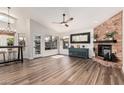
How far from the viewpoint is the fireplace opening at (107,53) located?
18.9 feet

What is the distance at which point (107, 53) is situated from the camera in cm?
641

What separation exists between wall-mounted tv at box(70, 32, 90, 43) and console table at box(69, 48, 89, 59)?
0.78m

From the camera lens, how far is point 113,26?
5.90 meters

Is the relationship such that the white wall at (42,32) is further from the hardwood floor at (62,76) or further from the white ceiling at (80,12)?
the hardwood floor at (62,76)

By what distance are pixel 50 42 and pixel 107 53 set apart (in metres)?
5.89

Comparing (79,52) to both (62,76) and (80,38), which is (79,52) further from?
(62,76)

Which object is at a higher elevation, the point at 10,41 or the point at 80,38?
the point at 80,38

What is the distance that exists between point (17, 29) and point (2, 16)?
5.00ft

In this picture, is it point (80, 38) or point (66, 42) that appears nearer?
point (80, 38)

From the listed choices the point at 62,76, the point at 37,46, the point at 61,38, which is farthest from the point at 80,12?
the point at 61,38

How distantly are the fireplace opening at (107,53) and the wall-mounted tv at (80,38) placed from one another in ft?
6.02

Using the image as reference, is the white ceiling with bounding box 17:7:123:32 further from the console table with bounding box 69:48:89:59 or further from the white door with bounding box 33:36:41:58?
the white door with bounding box 33:36:41:58
